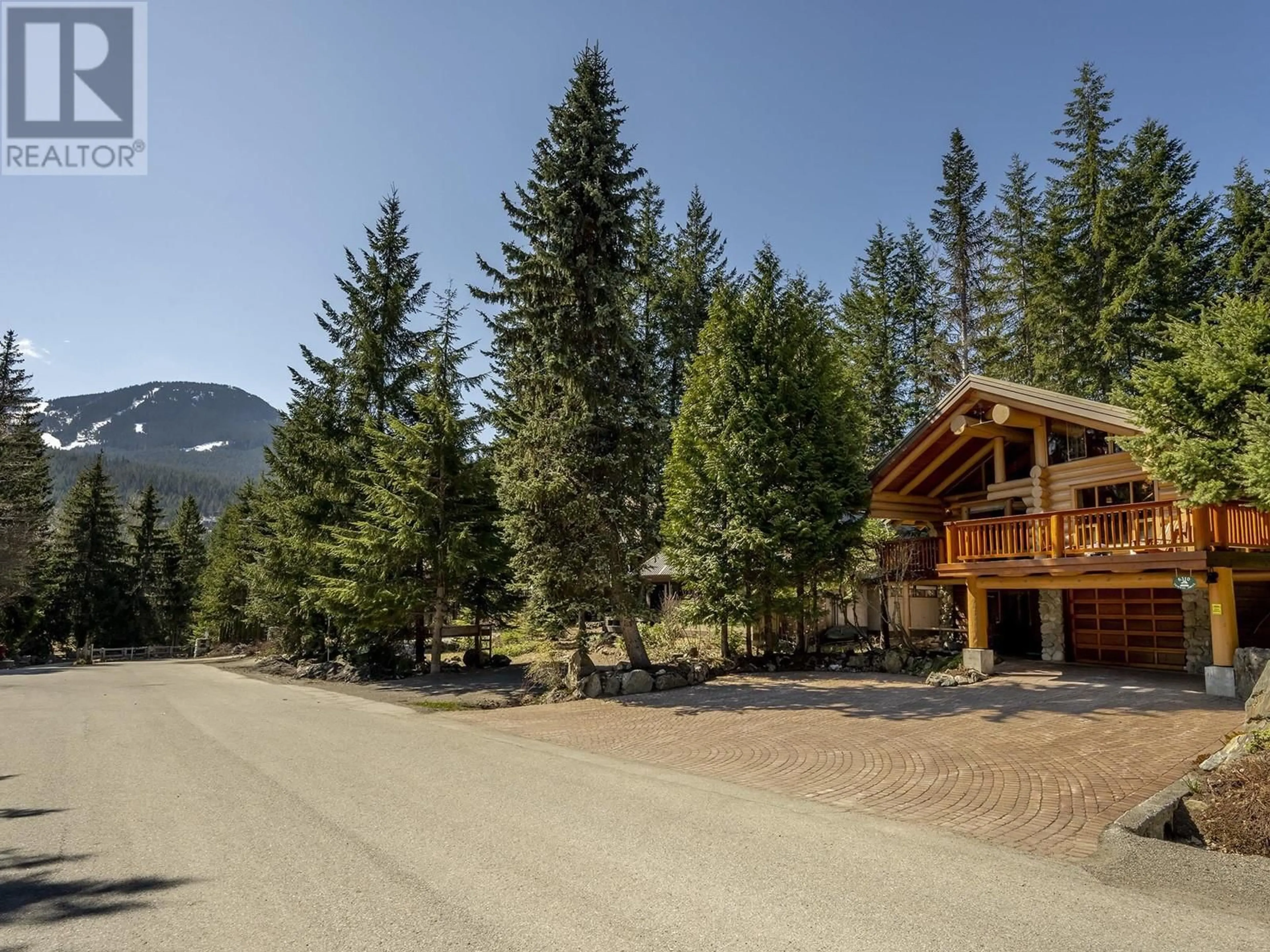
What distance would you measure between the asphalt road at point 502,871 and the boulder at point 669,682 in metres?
7.00

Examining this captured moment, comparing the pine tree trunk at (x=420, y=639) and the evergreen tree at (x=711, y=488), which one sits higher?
the evergreen tree at (x=711, y=488)

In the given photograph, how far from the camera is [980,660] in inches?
623

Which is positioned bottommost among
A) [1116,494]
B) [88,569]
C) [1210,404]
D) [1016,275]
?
[88,569]

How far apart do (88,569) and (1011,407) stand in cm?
5194

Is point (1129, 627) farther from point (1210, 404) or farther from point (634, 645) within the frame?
point (634, 645)

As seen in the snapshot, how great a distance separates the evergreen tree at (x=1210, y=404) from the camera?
10789mm

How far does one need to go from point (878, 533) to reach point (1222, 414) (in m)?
9.27

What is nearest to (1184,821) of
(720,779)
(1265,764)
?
(1265,764)

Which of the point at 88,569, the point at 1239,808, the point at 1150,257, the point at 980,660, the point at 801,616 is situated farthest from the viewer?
the point at 88,569

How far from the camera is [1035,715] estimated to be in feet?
36.7

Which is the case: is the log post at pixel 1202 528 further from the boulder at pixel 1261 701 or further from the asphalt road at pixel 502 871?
the asphalt road at pixel 502 871

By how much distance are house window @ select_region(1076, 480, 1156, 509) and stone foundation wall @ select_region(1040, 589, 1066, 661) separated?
2474mm

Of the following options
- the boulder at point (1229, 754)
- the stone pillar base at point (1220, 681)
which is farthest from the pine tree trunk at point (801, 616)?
the boulder at point (1229, 754)

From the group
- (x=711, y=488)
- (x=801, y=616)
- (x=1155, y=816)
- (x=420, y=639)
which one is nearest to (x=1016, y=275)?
(x=711, y=488)
